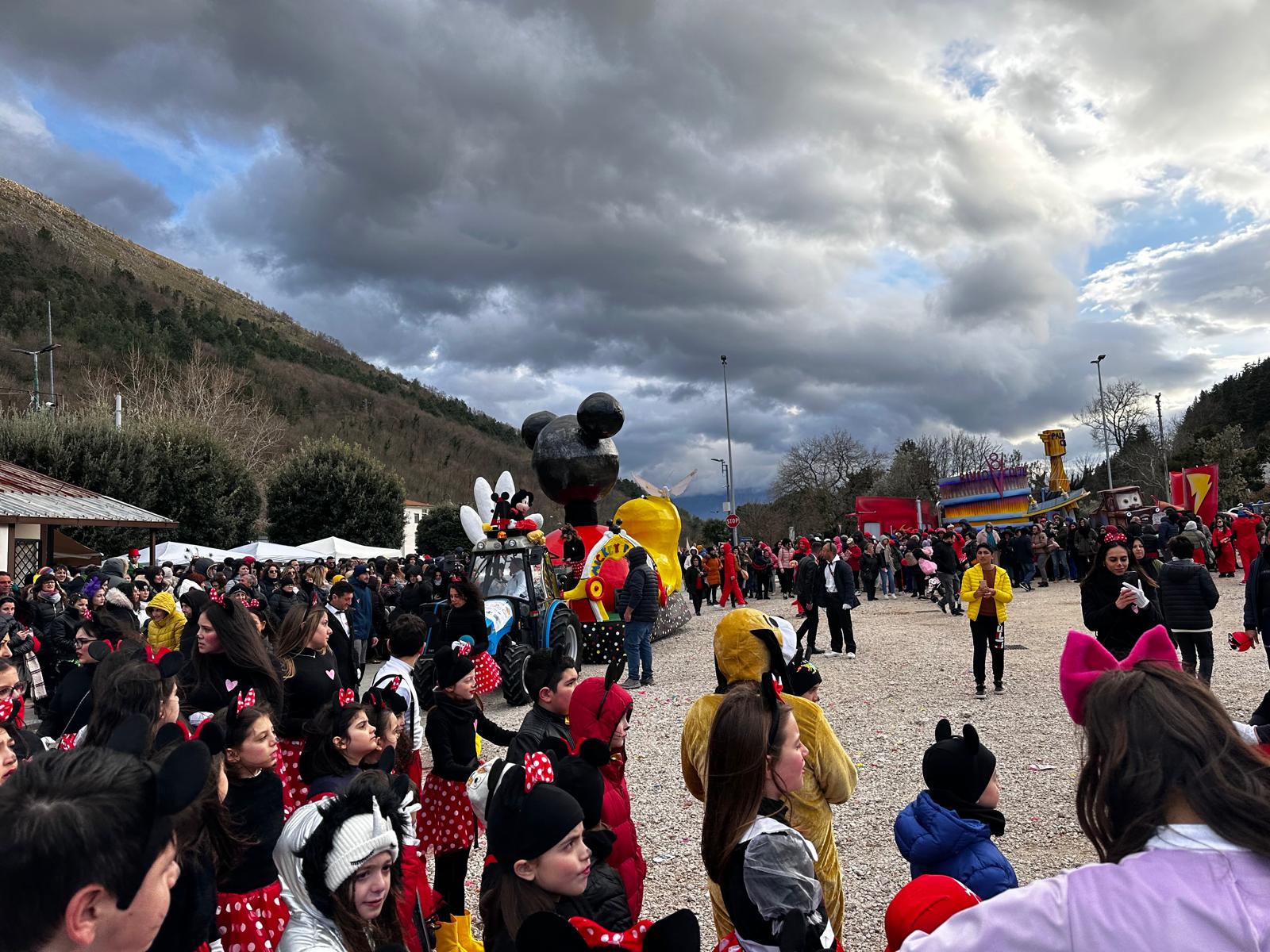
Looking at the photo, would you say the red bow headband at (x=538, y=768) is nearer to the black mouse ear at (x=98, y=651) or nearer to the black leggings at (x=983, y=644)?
the black mouse ear at (x=98, y=651)

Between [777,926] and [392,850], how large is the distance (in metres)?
1.19

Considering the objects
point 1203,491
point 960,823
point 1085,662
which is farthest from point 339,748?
point 1203,491

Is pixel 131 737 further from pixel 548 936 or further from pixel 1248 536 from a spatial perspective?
pixel 1248 536

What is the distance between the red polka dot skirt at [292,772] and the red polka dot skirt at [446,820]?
1.90ft

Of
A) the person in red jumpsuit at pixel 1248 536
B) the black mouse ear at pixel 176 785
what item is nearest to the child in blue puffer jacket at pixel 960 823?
the black mouse ear at pixel 176 785

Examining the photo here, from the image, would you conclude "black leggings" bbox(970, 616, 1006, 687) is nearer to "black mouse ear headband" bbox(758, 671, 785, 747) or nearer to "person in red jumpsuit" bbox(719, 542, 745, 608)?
"black mouse ear headband" bbox(758, 671, 785, 747)

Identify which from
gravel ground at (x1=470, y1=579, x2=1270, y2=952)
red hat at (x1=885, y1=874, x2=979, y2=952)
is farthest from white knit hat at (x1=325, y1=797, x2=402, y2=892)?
gravel ground at (x1=470, y1=579, x2=1270, y2=952)

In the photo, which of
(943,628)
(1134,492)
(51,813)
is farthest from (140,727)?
(1134,492)

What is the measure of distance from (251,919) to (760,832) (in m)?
1.77

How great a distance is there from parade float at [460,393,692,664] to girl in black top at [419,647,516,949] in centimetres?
687

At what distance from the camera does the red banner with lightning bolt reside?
73.5 feet

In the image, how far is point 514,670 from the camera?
947 cm

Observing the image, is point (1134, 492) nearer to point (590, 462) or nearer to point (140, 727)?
point (590, 462)

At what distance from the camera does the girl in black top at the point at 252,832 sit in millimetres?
2697
